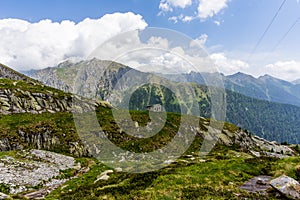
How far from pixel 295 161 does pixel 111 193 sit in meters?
25.9

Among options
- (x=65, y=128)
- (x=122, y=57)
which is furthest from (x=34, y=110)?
(x=122, y=57)

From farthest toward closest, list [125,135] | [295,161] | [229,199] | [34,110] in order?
[34,110]
[125,135]
[295,161]
[229,199]

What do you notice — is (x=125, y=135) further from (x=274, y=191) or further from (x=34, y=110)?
(x=274, y=191)

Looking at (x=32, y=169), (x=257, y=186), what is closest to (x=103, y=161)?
(x=32, y=169)

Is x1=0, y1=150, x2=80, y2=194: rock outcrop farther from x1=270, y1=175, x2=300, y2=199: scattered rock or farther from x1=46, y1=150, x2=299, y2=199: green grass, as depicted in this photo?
x1=270, y1=175, x2=300, y2=199: scattered rock

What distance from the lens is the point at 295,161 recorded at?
1357 inches

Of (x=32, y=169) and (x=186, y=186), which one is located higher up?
(x=186, y=186)

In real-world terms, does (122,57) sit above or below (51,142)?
above

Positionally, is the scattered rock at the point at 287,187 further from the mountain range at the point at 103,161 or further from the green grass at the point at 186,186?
the green grass at the point at 186,186

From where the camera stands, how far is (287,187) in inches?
873

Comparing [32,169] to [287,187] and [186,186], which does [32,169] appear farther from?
[287,187]

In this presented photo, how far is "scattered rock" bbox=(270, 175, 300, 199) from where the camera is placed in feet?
70.6

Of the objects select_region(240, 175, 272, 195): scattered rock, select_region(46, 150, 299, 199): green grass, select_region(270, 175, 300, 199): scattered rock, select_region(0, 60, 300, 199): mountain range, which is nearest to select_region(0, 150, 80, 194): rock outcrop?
select_region(0, 60, 300, 199): mountain range

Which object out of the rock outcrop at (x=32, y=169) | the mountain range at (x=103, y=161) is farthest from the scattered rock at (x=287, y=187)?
the rock outcrop at (x=32, y=169)
